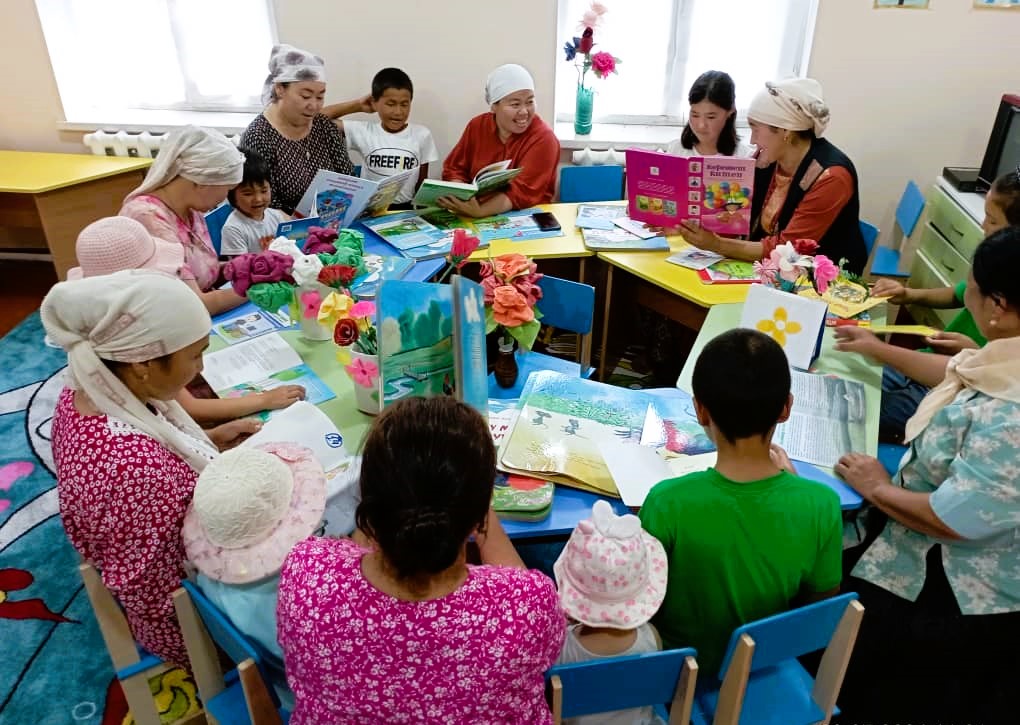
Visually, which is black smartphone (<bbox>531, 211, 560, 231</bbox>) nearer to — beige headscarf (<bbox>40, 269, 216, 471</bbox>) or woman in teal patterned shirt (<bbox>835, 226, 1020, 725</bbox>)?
woman in teal patterned shirt (<bbox>835, 226, 1020, 725</bbox>)

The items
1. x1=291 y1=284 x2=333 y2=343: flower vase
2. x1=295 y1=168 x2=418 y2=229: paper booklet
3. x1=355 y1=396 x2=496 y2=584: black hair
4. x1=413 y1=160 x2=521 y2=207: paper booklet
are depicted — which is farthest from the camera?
x1=413 y1=160 x2=521 y2=207: paper booklet

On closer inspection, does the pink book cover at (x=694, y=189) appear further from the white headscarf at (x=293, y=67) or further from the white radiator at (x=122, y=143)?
the white radiator at (x=122, y=143)

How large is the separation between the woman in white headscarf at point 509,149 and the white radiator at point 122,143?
1.52 meters

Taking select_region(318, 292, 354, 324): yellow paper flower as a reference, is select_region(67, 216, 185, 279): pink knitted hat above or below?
above

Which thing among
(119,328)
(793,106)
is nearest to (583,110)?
(793,106)

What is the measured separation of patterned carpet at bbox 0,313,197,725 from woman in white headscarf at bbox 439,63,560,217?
196 cm

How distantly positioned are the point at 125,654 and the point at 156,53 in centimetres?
396

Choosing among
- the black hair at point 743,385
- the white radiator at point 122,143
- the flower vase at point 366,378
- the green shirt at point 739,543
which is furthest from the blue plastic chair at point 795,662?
the white radiator at point 122,143

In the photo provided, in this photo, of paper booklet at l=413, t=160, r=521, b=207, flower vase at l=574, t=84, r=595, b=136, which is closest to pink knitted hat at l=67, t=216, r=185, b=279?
paper booklet at l=413, t=160, r=521, b=207

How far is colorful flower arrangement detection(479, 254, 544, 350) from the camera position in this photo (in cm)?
191

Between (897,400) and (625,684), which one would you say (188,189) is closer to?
(625,684)

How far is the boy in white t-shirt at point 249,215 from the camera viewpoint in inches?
111

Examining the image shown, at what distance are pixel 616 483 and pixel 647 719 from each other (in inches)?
18.7

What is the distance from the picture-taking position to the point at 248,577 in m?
1.28
